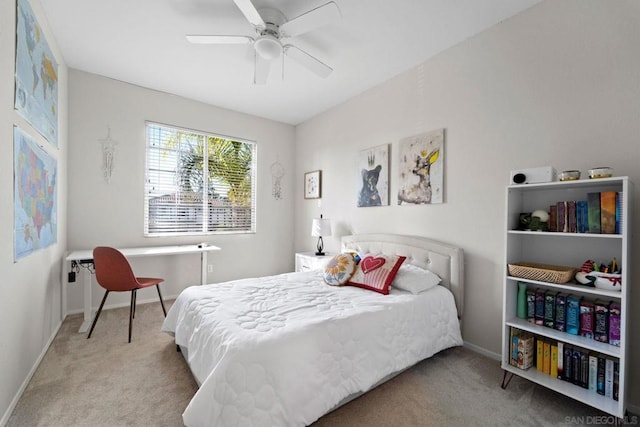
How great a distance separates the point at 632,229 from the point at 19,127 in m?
3.84

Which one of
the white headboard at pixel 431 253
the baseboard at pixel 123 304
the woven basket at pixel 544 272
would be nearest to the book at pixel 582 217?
the woven basket at pixel 544 272

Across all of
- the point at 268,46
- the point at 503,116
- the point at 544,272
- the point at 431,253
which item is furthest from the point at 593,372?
the point at 268,46

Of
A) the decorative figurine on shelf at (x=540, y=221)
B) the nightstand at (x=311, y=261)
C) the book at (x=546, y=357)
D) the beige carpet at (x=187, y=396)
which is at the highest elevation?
the decorative figurine on shelf at (x=540, y=221)

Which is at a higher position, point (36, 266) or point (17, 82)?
point (17, 82)

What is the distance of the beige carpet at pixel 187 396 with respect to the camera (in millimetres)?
1603

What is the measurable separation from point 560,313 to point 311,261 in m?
2.54

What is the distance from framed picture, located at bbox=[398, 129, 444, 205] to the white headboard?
414 mm

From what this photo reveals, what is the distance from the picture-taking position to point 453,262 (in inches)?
97.8

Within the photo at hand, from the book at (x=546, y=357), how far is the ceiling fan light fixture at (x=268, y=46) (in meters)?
2.88

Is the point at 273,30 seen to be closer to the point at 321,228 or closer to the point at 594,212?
the point at 321,228

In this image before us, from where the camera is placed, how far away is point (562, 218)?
69.3 inches

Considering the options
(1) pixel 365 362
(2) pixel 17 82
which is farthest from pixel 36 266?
(1) pixel 365 362

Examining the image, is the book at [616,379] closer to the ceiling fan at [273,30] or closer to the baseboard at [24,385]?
the ceiling fan at [273,30]

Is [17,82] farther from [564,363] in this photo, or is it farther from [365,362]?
[564,363]
